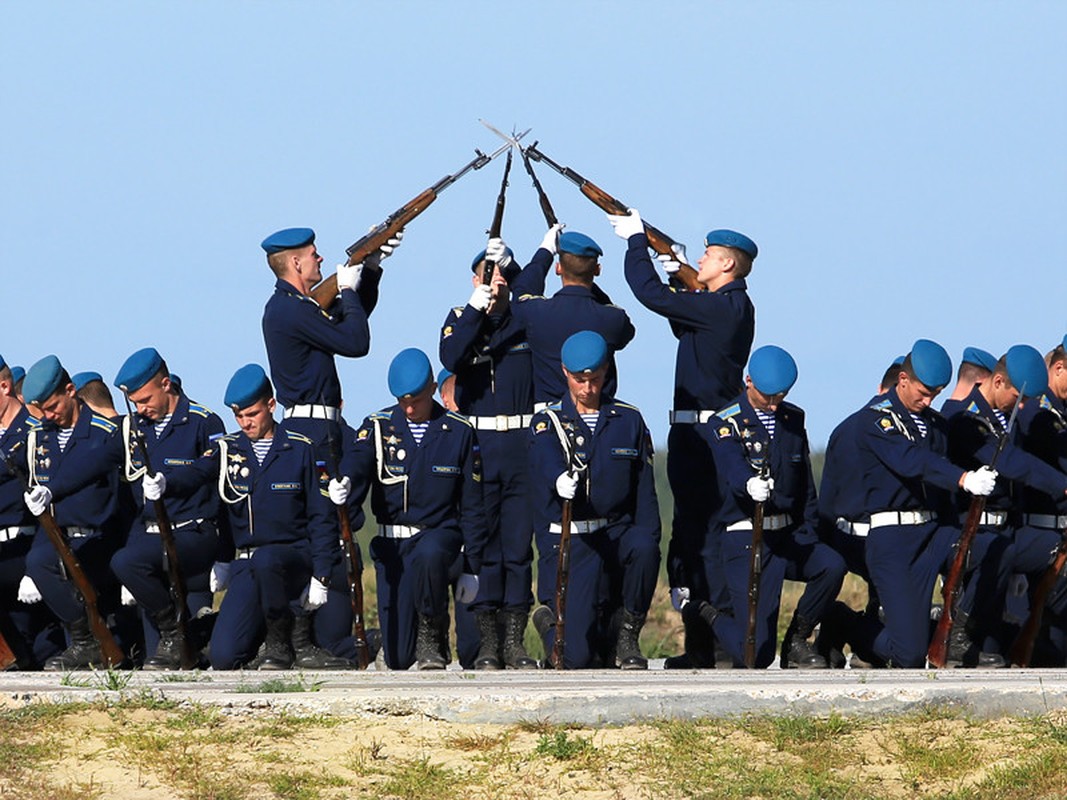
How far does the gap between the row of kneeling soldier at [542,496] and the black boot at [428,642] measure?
2 centimetres

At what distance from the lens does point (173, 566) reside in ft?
42.7

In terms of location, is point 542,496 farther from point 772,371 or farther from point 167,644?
point 167,644

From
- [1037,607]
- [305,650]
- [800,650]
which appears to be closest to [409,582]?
[305,650]

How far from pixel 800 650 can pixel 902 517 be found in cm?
115

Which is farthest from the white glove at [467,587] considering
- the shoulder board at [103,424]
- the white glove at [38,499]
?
the white glove at [38,499]

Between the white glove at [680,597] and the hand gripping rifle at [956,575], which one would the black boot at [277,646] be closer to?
the white glove at [680,597]

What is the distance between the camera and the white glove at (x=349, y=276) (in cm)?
1329

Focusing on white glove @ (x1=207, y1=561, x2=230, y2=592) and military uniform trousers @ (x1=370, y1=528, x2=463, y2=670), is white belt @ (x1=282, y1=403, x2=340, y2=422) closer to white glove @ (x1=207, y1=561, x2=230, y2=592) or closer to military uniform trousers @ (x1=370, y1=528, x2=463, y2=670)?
military uniform trousers @ (x1=370, y1=528, x2=463, y2=670)

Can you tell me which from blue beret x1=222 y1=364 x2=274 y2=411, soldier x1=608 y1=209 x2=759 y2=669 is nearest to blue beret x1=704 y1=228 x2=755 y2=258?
soldier x1=608 y1=209 x2=759 y2=669

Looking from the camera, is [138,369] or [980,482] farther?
[138,369]

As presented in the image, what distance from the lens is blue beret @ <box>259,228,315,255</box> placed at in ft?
44.0

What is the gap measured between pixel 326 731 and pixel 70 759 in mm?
1221

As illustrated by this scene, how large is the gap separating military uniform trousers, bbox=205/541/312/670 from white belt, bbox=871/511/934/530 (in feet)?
12.2

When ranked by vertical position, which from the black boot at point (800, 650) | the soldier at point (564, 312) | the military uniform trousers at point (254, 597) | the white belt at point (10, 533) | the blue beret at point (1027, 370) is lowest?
the black boot at point (800, 650)
